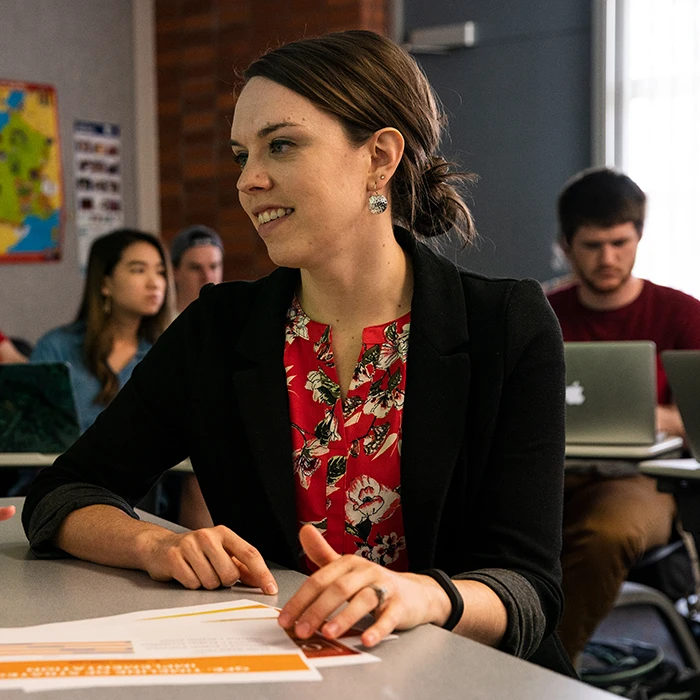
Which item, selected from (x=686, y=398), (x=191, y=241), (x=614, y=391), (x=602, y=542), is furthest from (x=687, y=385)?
(x=191, y=241)

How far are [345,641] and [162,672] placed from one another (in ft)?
0.57

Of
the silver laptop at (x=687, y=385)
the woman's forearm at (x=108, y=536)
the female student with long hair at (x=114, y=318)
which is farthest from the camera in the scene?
the female student with long hair at (x=114, y=318)

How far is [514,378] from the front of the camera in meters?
1.33

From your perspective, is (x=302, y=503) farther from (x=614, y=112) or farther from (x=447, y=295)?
(x=614, y=112)

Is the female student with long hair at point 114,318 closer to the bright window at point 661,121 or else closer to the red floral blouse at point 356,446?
the bright window at point 661,121

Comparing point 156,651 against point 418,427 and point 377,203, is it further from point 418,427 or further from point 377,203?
point 377,203

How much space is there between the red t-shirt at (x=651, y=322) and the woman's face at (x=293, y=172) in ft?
6.86

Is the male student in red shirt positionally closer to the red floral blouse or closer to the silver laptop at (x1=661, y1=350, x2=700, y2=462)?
the silver laptop at (x1=661, y1=350, x2=700, y2=462)

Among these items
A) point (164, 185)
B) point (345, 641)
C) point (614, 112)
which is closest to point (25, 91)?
point (164, 185)

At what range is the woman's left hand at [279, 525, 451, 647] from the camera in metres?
0.94

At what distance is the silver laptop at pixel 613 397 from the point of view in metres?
2.71

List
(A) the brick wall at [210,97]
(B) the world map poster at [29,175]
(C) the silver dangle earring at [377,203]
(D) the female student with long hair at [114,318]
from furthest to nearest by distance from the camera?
(A) the brick wall at [210,97]
(B) the world map poster at [29,175]
(D) the female student with long hair at [114,318]
(C) the silver dangle earring at [377,203]

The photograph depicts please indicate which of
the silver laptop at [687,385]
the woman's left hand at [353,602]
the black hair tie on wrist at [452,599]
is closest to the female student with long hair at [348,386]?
the black hair tie on wrist at [452,599]

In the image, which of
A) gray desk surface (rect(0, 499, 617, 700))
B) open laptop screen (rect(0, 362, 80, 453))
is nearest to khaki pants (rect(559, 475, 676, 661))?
open laptop screen (rect(0, 362, 80, 453))
